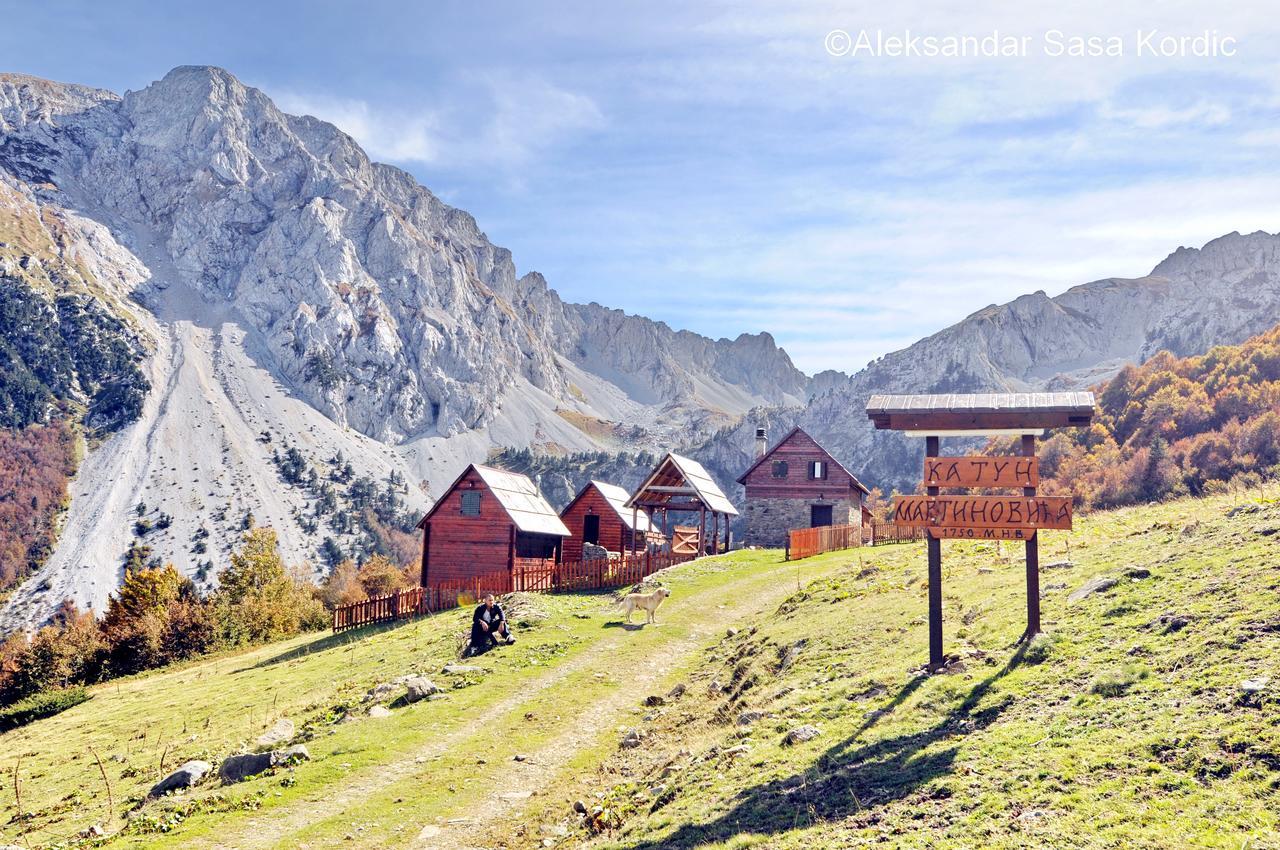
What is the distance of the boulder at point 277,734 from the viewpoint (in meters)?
18.7

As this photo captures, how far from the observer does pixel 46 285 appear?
181m

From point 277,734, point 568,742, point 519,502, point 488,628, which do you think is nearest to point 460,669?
point 488,628

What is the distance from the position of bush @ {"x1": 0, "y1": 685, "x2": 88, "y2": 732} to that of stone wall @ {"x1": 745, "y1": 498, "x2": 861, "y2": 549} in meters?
39.4

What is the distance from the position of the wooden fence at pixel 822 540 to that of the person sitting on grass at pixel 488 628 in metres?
22.1

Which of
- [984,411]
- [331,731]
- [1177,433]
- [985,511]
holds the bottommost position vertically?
[331,731]

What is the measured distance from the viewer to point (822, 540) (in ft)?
153

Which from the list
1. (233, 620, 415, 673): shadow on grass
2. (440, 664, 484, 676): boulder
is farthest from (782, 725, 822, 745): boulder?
(233, 620, 415, 673): shadow on grass

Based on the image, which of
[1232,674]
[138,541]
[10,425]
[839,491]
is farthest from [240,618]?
[10,425]

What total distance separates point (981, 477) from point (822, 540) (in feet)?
104

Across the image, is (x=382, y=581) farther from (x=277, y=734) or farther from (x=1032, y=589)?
(x=1032, y=589)

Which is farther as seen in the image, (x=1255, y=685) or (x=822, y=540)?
(x=822, y=540)

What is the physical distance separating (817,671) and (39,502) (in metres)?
156

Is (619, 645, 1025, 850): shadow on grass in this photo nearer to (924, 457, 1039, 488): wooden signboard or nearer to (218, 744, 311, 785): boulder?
(924, 457, 1039, 488): wooden signboard

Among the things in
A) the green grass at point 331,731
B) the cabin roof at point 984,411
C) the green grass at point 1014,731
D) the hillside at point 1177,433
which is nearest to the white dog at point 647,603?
the green grass at point 331,731
